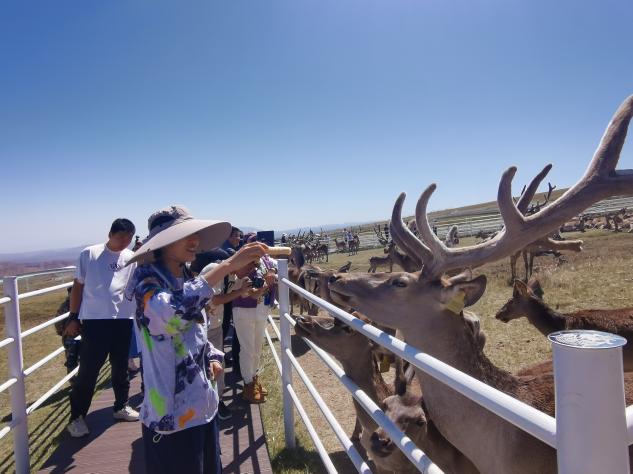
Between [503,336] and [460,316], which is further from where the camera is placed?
[503,336]

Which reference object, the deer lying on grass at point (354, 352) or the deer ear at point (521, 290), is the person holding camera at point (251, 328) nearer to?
the deer lying on grass at point (354, 352)

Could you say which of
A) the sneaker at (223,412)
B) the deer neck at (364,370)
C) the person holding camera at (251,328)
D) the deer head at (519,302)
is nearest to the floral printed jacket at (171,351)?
the deer neck at (364,370)

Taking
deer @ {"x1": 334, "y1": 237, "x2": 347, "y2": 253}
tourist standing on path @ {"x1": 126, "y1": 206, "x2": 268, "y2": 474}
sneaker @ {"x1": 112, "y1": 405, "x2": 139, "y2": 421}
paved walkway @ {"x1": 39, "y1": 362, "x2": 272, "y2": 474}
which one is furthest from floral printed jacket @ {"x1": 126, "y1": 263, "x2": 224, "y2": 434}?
deer @ {"x1": 334, "y1": 237, "x2": 347, "y2": 253}

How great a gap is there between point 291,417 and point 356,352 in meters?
1.09

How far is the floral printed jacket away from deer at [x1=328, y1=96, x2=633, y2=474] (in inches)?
42.5

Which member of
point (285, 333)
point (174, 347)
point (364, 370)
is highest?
point (174, 347)

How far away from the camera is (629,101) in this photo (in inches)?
98.7

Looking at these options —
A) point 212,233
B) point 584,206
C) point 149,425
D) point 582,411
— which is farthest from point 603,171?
point 149,425

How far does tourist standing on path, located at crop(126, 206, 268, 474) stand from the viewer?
7.18 feet

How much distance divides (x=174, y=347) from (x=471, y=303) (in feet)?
6.00

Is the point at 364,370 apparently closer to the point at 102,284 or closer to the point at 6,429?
the point at 102,284

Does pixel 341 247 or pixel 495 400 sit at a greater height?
pixel 495 400

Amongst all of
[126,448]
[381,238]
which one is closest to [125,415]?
[126,448]

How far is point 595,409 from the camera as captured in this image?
0.81 metres
